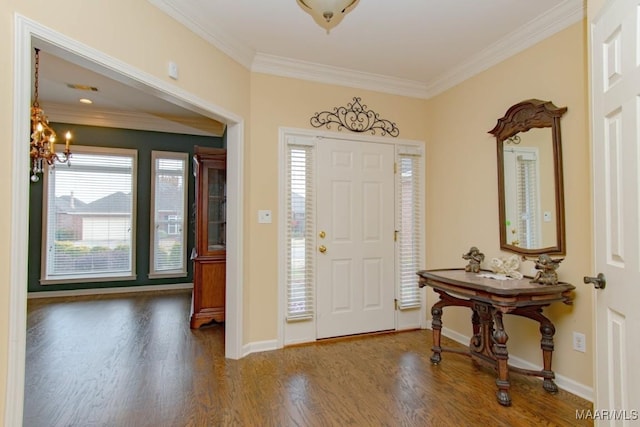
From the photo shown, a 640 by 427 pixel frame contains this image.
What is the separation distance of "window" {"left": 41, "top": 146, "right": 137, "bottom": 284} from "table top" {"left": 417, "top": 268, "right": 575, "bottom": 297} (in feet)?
15.5

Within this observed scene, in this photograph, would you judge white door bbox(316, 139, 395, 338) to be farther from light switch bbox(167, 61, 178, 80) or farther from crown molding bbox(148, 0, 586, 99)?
light switch bbox(167, 61, 178, 80)

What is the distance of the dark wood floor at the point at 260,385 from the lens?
6.81 feet

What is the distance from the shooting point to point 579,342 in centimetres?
232

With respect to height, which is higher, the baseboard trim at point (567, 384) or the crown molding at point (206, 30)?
the crown molding at point (206, 30)

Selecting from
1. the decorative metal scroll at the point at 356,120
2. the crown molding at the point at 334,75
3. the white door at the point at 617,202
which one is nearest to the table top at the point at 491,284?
the white door at the point at 617,202

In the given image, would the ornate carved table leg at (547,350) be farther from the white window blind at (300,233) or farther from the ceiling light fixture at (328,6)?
the ceiling light fixture at (328,6)

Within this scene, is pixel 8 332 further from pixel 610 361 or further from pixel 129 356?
pixel 610 361

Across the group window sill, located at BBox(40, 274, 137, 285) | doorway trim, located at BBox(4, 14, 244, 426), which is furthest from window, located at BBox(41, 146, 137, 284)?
doorway trim, located at BBox(4, 14, 244, 426)

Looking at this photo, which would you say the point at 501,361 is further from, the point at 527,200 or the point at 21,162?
the point at 21,162

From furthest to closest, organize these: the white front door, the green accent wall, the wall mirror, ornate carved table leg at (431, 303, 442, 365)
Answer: the green accent wall, ornate carved table leg at (431, 303, 442, 365), the wall mirror, the white front door

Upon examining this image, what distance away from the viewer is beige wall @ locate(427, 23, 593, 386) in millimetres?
2326

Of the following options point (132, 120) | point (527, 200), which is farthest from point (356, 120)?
point (132, 120)

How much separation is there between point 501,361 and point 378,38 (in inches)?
104

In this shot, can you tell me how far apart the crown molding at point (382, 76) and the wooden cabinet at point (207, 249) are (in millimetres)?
1265
